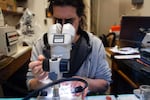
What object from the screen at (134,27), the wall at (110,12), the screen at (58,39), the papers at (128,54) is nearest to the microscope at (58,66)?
the screen at (58,39)

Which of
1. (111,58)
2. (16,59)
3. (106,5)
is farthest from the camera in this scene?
(106,5)

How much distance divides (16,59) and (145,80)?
123cm

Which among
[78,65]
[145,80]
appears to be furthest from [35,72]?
[145,80]

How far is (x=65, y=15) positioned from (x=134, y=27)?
130 centimetres

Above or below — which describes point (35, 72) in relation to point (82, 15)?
below

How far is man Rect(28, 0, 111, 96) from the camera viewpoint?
1016 mm

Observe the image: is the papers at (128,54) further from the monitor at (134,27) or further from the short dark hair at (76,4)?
the short dark hair at (76,4)

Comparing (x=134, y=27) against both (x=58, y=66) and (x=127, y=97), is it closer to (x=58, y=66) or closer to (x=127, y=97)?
(x=127, y=97)

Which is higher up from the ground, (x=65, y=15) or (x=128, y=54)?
(x=65, y=15)

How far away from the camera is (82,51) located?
107cm

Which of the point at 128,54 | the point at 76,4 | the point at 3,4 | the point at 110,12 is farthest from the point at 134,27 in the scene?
the point at 110,12

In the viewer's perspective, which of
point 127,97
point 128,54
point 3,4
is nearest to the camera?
point 127,97

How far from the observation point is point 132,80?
173cm

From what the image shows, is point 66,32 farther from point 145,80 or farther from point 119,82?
point 119,82
